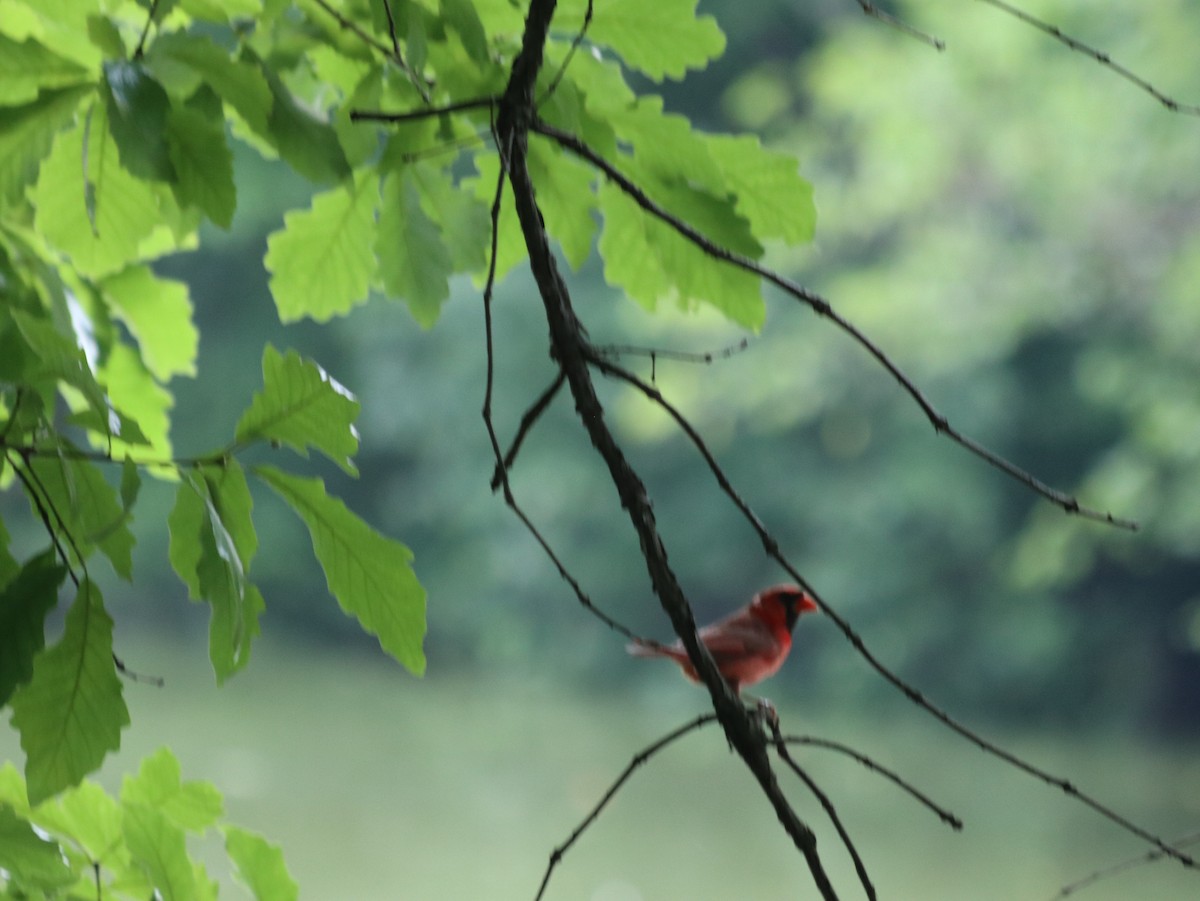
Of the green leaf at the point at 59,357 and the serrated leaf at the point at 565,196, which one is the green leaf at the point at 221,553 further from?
Result: the serrated leaf at the point at 565,196

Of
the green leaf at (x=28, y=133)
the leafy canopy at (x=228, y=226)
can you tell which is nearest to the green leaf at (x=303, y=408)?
the leafy canopy at (x=228, y=226)

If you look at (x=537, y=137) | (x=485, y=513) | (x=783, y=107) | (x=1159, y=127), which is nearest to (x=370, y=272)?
(x=537, y=137)

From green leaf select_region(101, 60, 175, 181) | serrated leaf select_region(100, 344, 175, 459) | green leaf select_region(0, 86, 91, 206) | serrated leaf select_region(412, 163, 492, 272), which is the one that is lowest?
green leaf select_region(101, 60, 175, 181)

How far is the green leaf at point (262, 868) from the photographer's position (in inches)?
16.2

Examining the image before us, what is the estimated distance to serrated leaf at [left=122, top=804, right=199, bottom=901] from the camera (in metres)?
0.39

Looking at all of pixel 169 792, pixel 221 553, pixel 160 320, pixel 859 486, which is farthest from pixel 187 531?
pixel 859 486

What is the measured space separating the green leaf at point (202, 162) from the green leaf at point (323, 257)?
81 millimetres

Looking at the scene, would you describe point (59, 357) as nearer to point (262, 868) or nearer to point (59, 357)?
point (59, 357)

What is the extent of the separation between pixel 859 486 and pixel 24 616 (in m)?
2.68

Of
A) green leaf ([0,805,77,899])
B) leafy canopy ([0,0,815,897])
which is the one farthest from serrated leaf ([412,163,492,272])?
green leaf ([0,805,77,899])

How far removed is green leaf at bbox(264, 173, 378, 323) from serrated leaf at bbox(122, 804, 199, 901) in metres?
0.17

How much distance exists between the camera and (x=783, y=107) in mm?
3191

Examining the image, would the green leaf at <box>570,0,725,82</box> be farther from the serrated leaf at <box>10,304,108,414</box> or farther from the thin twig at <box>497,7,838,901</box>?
the serrated leaf at <box>10,304,108,414</box>

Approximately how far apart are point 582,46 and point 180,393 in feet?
9.99
